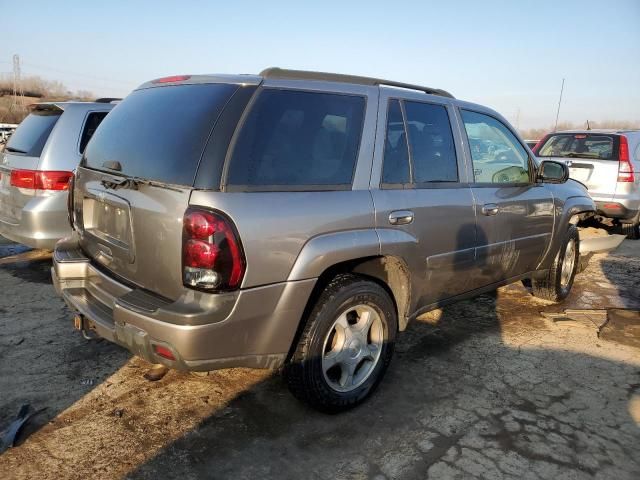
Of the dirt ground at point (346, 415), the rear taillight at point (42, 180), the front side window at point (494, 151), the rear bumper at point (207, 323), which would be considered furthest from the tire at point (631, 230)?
the rear taillight at point (42, 180)

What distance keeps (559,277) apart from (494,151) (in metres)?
1.71

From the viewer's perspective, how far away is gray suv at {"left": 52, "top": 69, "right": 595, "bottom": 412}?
2275mm

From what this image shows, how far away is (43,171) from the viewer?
4535 mm

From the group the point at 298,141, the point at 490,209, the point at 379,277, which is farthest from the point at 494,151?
the point at 298,141

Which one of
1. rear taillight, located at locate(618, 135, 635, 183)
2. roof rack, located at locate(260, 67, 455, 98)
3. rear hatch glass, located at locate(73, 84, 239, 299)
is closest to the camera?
rear hatch glass, located at locate(73, 84, 239, 299)

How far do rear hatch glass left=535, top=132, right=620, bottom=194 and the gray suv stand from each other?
5.09m

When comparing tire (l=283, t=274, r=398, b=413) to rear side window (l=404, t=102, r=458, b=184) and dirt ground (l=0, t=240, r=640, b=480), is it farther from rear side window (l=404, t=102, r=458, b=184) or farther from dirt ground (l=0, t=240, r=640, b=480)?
rear side window (l=404, t=102, r=458, b=184)

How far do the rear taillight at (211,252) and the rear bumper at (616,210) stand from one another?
707 cm

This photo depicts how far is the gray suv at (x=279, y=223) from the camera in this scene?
→ 7.47 ft

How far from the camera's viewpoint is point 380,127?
Result: 2943mm

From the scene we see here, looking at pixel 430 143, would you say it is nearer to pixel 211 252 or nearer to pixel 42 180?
pixel 211 252

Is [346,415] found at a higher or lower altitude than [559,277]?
lower

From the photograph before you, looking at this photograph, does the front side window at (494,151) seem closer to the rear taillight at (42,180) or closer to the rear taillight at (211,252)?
the rear taillight at (211,252)

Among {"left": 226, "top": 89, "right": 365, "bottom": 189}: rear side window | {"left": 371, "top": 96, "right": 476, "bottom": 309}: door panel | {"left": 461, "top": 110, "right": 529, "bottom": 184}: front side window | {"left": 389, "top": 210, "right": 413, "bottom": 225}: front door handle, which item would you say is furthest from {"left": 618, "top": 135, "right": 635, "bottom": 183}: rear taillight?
{"left": 226, "top": 89, "right": 365, "bottom": 189}: rear side window
